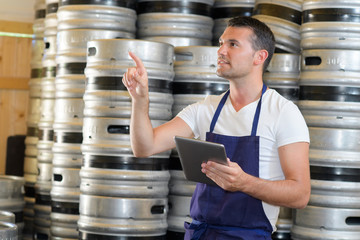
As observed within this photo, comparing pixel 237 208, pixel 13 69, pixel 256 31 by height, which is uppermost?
pixel 13 69

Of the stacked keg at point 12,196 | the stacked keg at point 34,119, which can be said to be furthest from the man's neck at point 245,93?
the stacked keg at point 34,119

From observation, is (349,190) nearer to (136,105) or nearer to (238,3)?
(238,3)

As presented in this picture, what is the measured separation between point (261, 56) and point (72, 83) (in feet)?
7.37

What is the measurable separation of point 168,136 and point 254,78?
0.43m

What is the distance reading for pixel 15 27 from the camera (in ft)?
24.5

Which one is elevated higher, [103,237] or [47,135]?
[47,135]

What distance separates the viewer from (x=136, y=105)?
276 cm

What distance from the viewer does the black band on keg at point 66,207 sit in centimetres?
487

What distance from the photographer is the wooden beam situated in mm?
7441

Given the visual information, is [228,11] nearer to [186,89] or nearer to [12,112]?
[186,89]

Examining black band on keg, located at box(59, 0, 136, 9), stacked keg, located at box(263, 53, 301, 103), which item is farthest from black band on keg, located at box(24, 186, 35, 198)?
stacked keg, located at box(263, 53, 301, 103)

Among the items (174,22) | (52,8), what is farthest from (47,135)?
(174,22)

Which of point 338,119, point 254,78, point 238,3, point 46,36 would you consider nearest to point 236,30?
point 254,78

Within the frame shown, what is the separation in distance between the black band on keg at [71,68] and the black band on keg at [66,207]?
3.00 ft
